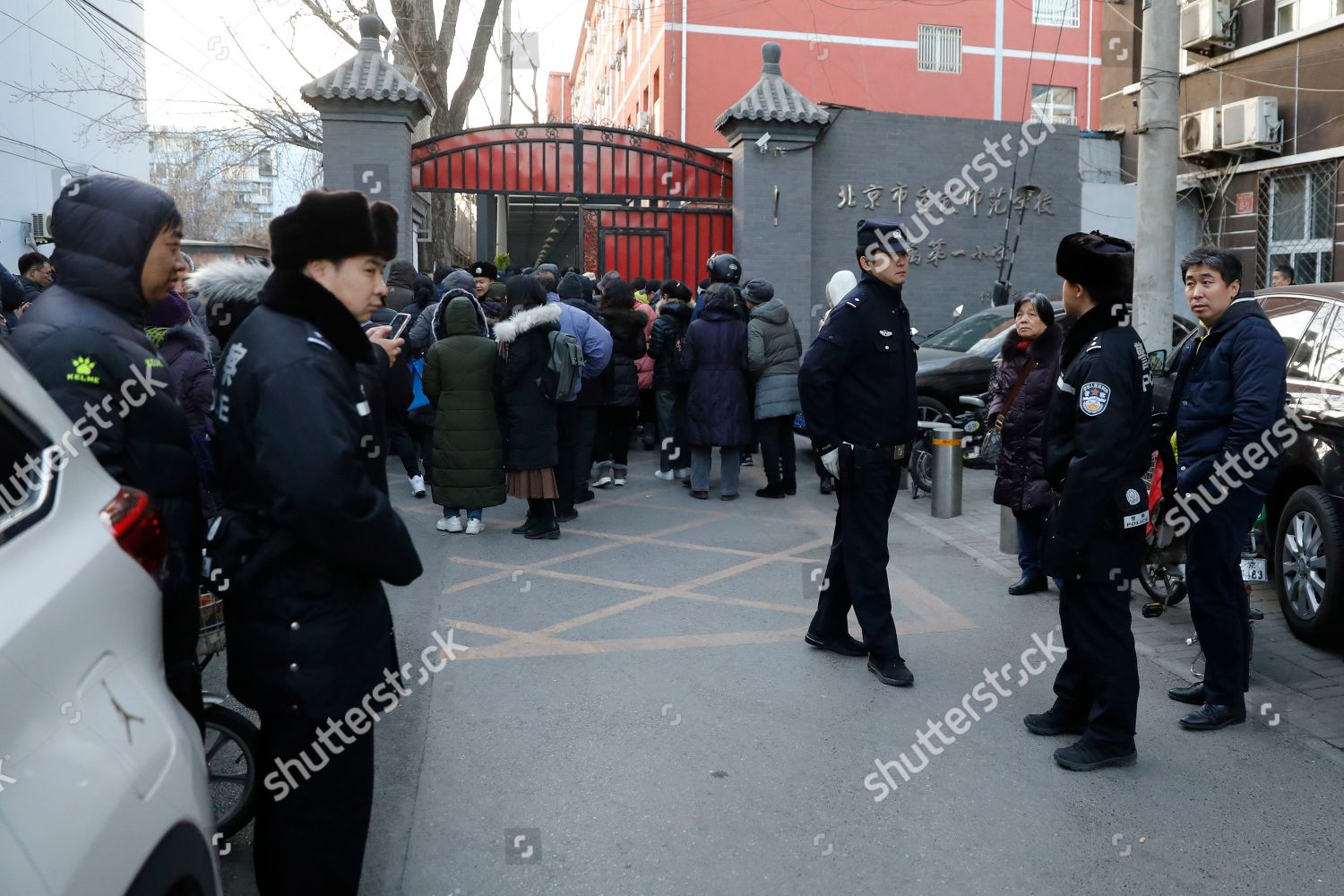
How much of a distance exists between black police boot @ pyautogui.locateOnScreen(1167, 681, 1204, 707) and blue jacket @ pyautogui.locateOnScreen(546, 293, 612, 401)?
492cm

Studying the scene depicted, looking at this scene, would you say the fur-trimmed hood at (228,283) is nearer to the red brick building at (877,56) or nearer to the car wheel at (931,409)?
the car wheel at (931,409)

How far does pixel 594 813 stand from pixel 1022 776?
1567 millimetres

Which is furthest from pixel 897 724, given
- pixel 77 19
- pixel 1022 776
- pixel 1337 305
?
pixel 77 19

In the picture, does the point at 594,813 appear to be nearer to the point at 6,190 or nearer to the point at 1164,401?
the point at 1164,401

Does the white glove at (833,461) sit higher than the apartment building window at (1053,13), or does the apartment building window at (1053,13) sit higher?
the apartment building window at (1053,13)

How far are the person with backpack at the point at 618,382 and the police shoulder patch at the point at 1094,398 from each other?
18.0 feet

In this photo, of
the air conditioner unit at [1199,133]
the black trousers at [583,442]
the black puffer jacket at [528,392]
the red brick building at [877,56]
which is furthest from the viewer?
the red brick building at [877,56]

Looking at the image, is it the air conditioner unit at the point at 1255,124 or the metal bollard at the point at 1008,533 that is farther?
the air conditioner unit at the point at 1255,124

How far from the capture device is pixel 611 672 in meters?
5.11

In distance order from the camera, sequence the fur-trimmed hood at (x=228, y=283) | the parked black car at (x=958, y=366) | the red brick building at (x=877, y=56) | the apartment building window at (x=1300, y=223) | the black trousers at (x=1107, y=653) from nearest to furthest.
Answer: the fur-trimmed hood at (x=228, y=283) < the black trousers at (x=1107, y=653) < the parked black car at (x=958, y=366) < the apartment building window at (x=1300, y=223) < the red brick building at (x=877, y=56)

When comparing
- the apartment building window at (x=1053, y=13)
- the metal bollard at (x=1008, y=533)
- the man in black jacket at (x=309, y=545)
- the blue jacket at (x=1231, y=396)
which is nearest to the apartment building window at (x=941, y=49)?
the apartment building window at (x=1053, y=13)

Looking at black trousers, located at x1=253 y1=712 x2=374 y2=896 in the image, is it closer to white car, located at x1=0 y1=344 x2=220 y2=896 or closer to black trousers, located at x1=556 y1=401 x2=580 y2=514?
white car, located at x1=0 y1=344 x2=220 y2=896

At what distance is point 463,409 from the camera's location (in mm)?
7711

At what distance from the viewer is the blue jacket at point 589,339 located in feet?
28.1
